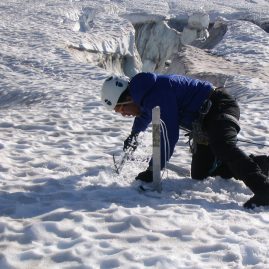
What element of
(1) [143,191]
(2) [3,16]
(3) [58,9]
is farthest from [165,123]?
(3) [58,9]

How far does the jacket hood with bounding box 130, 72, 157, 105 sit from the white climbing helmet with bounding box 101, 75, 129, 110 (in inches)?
5.3

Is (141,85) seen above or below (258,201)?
above

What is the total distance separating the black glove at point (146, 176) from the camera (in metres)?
5.23

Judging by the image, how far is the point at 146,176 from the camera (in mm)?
5281

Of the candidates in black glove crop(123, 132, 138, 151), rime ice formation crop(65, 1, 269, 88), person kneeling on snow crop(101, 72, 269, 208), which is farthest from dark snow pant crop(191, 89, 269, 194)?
rime ice formation crop(65, 1, 269, 88)

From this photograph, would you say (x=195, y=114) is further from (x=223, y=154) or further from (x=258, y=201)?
(x=258, y=201)

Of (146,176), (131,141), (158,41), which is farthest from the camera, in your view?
(158,41)

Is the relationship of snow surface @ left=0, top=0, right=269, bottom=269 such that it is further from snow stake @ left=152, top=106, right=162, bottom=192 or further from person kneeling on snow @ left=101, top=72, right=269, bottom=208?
person kneeling on snow @ left=101, top=72, right=269, bottom=208

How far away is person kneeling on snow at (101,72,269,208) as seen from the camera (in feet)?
15.2

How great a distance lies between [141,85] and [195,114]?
2.08ft

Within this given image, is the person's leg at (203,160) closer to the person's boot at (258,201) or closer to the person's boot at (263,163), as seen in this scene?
the person's boot at (263,163)

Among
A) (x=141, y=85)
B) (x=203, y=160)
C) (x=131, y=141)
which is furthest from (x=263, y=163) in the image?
(x=141, y=85)

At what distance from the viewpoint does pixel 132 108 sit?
5.09 m

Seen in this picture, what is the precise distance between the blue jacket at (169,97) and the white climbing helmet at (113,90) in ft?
0.41
